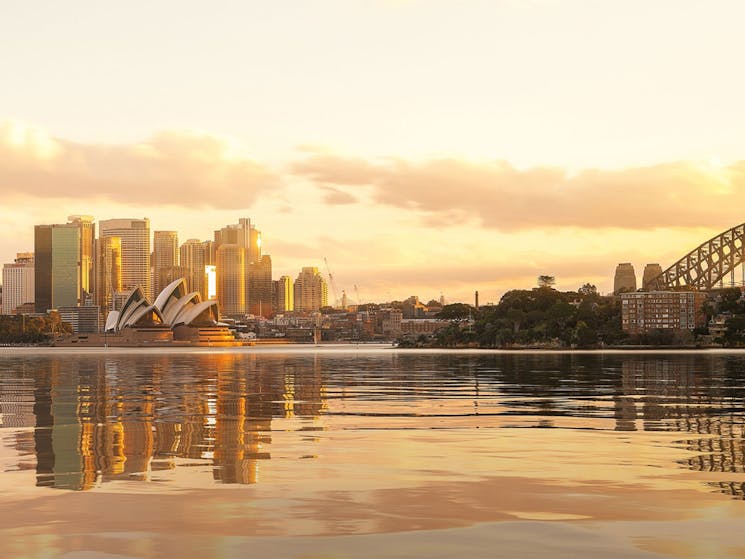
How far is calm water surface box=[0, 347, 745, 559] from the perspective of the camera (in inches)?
543

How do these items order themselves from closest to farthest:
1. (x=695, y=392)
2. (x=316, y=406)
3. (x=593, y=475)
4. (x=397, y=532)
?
(x=397, y=532) → (x=593, y=475) → (x=316, y=406) → (x=695, y=392)

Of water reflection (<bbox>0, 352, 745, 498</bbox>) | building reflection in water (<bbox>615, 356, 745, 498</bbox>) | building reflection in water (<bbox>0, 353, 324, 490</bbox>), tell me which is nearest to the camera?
building reflection in water (<bbox>0, 353, 324, 490</bbox>)

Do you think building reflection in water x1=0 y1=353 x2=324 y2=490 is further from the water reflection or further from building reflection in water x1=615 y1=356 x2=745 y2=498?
building reflection in water x1=615 y1=356 x2=745 y2=498

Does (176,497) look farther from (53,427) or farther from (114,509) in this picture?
(53,427)

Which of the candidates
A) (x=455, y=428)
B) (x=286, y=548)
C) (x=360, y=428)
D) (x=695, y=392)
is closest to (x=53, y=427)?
(x=360, y=428)

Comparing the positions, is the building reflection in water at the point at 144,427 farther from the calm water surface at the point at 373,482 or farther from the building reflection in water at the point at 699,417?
the building reflection in water at the point at 699,417

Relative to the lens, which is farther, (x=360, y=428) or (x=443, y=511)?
(x=360, y=428)

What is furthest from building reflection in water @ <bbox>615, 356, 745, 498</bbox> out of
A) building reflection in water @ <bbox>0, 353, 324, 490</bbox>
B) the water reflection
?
building reflection in water @ <bbox>0, 353, 324, 490</bbox>

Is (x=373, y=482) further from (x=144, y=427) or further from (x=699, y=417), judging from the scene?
(x=699, y=417)

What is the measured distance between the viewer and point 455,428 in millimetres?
30109

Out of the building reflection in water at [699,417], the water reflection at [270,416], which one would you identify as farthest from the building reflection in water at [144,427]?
the building reflection in water at [699,417]

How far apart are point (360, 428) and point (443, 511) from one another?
14404mm

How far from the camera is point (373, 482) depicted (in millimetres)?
19156

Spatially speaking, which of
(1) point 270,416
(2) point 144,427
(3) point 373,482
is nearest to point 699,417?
(1) point 270,416
